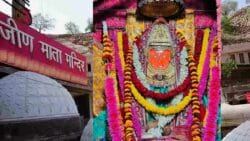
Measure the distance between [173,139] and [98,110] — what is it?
1.35 meters

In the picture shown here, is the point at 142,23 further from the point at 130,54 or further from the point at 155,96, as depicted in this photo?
the point at 155,96

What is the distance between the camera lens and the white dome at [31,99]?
468 cm

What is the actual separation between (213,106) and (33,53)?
5.17 meters

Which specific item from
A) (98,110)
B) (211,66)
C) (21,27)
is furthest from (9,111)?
(21,27)

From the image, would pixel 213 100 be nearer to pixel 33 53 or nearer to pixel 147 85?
pixel 147 85

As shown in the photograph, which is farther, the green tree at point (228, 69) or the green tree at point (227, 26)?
the green tree at point (227, 26)

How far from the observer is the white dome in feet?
15.4

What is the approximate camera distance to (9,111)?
15.3 ft

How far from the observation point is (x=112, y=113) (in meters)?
6.96

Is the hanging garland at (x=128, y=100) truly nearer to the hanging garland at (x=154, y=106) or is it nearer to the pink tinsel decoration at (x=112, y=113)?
the hanging garland at (x=154, y=106)

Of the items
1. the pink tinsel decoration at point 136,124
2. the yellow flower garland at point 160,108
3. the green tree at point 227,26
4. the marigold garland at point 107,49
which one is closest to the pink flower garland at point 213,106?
the yellow flower garland at point 160,108

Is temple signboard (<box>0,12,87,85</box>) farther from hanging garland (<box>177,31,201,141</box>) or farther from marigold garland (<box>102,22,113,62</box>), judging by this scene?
hanging garland (<box>177,31,201,141</box>)

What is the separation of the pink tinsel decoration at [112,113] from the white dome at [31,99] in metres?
1.42

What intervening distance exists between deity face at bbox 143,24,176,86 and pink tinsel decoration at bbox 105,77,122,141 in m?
0.69
